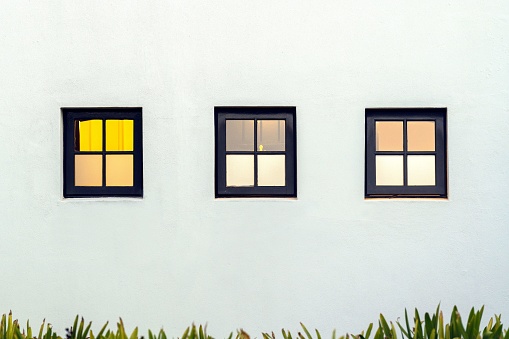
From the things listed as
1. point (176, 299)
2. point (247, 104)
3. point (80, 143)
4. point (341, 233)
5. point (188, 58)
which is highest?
point (188, 58)

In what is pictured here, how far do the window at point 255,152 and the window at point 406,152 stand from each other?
0.66 metres

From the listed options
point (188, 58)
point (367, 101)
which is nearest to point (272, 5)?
point (188, 58)

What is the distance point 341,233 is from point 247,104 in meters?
1.29

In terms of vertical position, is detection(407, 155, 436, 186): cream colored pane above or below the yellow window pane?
below

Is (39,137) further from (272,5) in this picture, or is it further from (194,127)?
(272,5)

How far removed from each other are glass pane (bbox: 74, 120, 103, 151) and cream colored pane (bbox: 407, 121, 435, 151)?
8.49ft

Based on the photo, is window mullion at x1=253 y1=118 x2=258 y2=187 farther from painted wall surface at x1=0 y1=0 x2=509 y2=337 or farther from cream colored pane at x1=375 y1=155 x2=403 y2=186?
cream colored pane at x1=375 y1=155 x2=403 y2=186

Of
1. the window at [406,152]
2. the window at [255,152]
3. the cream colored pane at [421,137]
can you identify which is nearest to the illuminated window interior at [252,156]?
the window at [255,152]

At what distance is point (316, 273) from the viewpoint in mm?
4145

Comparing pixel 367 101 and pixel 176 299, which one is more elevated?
pixel 367 101

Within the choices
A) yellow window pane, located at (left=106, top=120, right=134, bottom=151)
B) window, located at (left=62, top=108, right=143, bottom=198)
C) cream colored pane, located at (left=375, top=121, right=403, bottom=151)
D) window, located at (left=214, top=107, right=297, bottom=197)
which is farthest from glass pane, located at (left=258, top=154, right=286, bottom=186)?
yellow window pane, located at (left=106, top=120, right=134, bottom=151)

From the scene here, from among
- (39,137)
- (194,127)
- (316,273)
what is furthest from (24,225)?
(316,273)

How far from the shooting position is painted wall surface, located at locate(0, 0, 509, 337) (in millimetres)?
4148

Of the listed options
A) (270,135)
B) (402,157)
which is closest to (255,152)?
(270,135)
